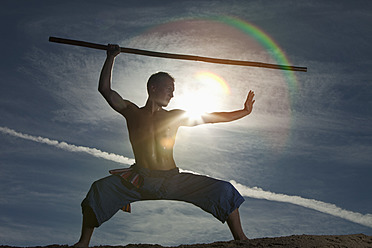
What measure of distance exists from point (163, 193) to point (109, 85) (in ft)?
6.65

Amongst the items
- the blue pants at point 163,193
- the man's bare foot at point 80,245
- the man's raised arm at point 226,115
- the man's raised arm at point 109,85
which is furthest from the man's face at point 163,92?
the man's bare foot at point 80,245

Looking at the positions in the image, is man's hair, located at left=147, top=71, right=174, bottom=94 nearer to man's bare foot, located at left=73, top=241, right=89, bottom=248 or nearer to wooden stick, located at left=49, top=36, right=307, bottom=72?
wooden stick, located at left=49, top=36, right=307, bottom=72

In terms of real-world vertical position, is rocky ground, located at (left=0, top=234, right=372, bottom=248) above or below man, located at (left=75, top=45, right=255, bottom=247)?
below

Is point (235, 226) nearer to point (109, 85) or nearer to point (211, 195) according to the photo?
point (211, 195)

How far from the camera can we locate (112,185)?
6938 mm

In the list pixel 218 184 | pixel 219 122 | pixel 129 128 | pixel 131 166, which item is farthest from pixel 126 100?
pixel 218 184

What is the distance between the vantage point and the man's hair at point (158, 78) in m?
7.53

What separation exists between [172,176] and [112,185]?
100 centimetres

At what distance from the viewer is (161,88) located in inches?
295

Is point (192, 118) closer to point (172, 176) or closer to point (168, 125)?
point (168, 125)

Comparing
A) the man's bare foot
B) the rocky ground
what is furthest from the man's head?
the man's bare foot

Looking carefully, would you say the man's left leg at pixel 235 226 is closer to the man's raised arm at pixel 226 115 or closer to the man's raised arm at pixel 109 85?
the man's raised arm at pixel 226 115

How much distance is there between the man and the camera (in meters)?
6.79

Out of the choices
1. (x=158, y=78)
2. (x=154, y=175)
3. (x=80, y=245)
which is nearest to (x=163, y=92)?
(x=158, y=78)
